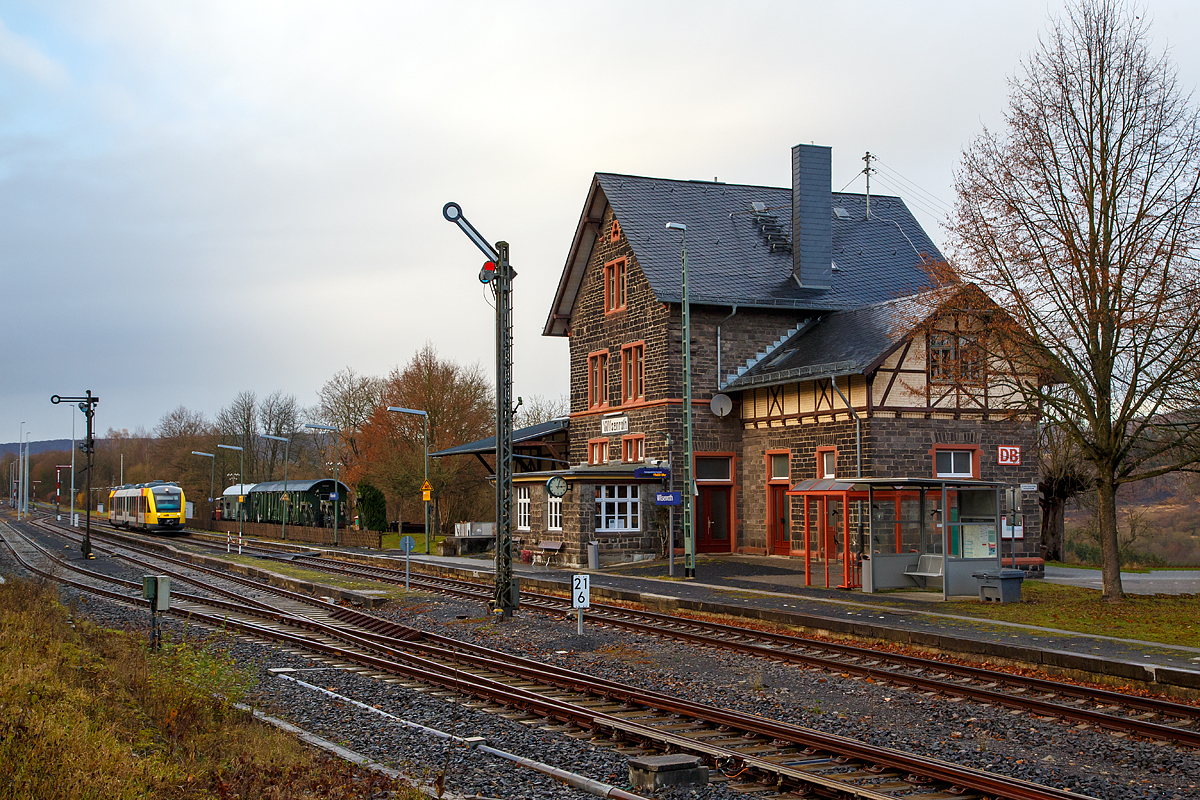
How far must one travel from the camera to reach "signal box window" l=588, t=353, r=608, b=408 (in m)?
37.0

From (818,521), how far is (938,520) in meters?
6.17

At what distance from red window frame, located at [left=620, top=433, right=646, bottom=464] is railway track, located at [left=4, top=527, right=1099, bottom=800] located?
1618 cm

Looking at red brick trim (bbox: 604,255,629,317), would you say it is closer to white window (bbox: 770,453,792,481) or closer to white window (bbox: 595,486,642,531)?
white window (bbox: 595,486,642,531)

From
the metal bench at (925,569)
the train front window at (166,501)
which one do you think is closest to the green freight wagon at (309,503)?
the train front window at (166,501)

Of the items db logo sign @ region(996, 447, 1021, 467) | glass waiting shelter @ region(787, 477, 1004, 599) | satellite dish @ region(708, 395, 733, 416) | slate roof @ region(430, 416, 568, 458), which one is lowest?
glass waiting shelter @ region(787, 477, 1004, 599)

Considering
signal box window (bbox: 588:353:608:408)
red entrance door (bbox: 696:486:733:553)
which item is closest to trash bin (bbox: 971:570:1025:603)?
red entrance door (bbox: 696:486:733:553)

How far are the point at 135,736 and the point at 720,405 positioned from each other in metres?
24.9

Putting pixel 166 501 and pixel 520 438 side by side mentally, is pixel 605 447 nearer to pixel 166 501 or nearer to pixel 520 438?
pixel 520 438

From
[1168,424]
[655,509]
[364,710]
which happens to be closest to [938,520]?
[1168,424]

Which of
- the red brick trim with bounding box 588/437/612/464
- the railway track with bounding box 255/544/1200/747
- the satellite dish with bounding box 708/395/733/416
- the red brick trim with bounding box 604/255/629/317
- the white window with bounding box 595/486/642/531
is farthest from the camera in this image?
the red brick trim with bounding box 588/437/612/464

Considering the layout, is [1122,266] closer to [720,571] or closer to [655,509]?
[720,571]

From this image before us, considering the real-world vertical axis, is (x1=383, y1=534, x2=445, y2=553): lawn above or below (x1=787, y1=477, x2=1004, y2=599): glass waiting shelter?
below

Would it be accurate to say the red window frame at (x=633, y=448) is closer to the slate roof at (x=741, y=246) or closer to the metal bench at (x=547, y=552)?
the metal bench at (x=547, y=552)

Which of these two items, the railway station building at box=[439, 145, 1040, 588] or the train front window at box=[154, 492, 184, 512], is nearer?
the railway station building at box=[439, 145, 1040, 588]
